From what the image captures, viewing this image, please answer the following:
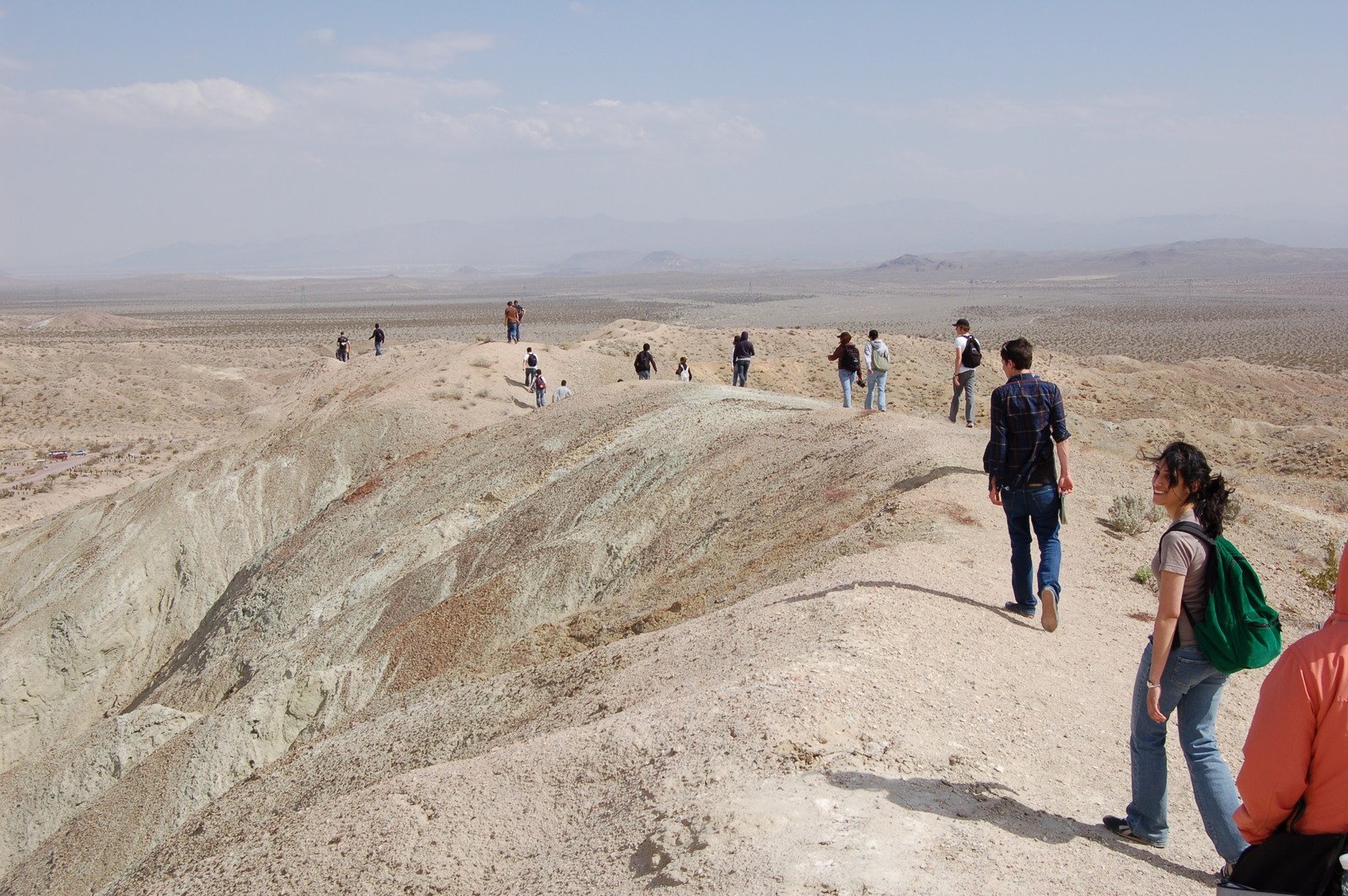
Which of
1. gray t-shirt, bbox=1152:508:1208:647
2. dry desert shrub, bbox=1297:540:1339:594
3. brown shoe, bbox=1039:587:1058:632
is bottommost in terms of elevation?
dry desert shrub, bbox=1297:540:1339:594

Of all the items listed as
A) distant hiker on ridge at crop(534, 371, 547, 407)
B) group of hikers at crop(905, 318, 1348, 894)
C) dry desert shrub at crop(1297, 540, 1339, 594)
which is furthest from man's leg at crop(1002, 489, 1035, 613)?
distant hiker on ridge at crop(534, 371, 547, 407)

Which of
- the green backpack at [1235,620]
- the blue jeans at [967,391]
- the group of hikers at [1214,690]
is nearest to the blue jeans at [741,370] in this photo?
the blue jeans at [967,391]

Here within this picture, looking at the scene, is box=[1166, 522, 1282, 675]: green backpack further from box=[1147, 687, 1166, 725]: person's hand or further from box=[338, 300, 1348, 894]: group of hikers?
box=[1147, 687, 1166, 725]: person's hand

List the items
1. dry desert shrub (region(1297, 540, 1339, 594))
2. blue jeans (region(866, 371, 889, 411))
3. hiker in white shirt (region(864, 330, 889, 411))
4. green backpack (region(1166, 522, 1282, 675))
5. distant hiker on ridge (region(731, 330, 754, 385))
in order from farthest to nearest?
Answer: distant hiker on ridge (region(731, 330, 754, 385))
blue jeans (region(866, 371, 889, 411))
hiker in white shirt (region(864, 330, 889, 411))
dry desert shrub (region(1297, 540, 1339, 594))
green backpack (region(1166, 522, 1282, 675))

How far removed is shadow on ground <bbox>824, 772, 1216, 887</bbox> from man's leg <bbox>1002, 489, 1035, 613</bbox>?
7.76 feet

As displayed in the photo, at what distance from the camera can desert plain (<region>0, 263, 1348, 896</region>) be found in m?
4.71

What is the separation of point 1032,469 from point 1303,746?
3.58 m

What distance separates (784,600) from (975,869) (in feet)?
10.8

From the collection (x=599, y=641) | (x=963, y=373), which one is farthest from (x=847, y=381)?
(x=599, y=641)

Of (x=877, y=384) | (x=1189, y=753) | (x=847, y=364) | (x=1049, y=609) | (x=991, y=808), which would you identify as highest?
(x=847, y=364)

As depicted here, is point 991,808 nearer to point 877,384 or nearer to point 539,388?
point 877,384

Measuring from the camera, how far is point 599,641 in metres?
8.66

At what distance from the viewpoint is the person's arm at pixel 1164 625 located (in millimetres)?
4070

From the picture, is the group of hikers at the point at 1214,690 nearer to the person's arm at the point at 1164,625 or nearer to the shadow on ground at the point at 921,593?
the person's arm at the point at 1164,625
